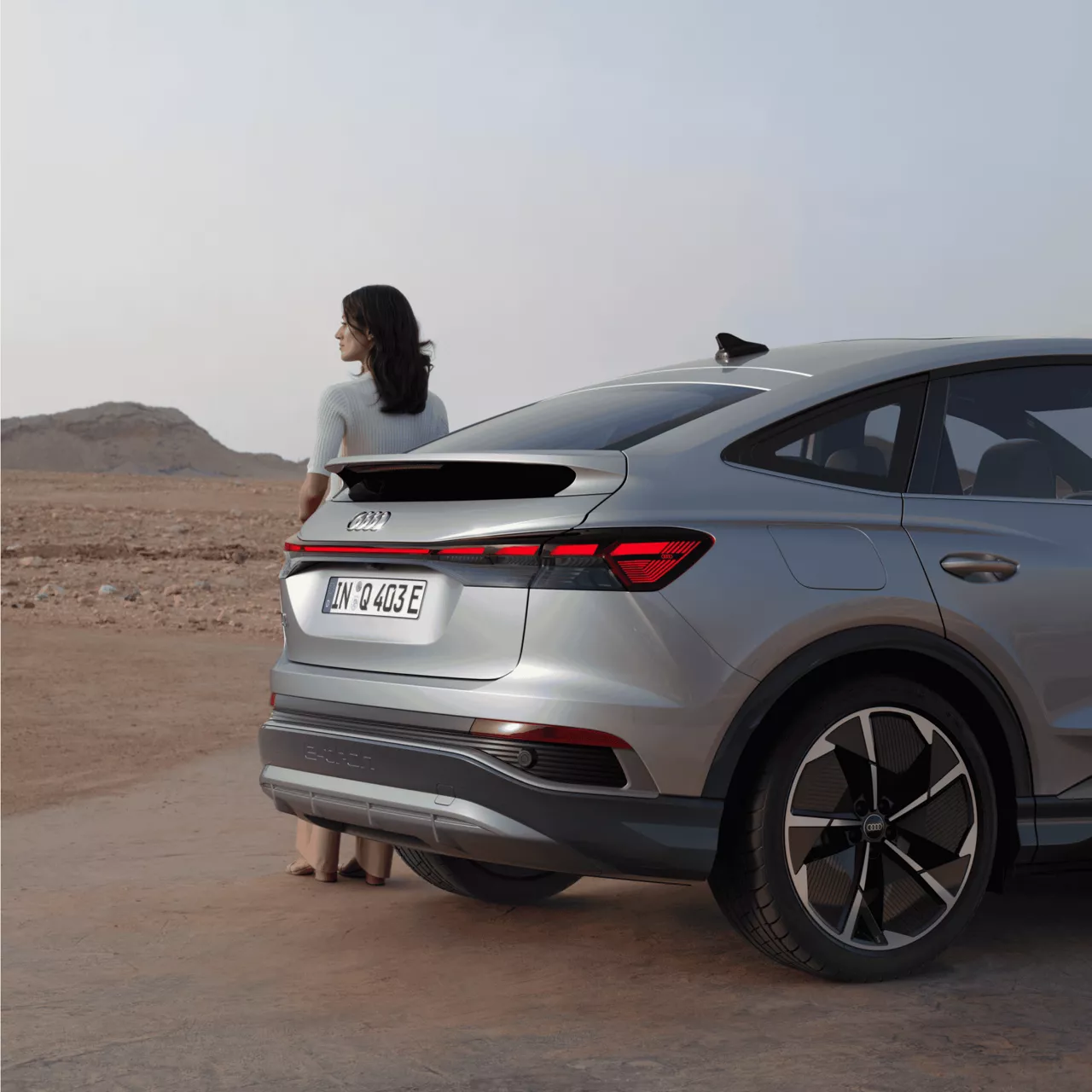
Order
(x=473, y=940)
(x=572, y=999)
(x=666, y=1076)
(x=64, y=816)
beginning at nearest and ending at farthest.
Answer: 1. (x=666, y=1076)
2. (x=572, y=999)
3. (x=473, y=940)
4. (x=64, y=816)

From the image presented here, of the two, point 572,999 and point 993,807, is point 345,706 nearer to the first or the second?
point 572,999

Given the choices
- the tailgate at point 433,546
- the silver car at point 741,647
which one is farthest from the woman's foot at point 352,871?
the tailgate at point 433,546

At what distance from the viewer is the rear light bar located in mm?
3838

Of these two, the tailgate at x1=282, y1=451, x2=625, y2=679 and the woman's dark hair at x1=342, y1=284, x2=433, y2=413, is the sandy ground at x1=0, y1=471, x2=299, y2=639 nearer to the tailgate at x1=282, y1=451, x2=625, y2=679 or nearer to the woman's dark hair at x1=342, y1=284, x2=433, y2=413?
the woman's dark hair at x1=342, y1=284, x2=433, y2=413

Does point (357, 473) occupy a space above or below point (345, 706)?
above

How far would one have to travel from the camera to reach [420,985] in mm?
4359

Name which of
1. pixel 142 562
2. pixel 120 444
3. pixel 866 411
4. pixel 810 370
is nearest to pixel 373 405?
pixel 810 370

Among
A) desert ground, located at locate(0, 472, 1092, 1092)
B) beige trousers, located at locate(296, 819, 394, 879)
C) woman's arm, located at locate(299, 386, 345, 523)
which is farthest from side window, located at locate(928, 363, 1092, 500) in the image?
A: beige trousers, located at locate(296, 819, 394, 879)

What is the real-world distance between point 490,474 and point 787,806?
1.13 metres

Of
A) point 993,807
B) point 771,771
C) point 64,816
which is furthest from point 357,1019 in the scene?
A: point 64,816

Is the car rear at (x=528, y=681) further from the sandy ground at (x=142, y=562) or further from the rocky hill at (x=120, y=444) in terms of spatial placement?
the rocky hill at (x=120, y=444)

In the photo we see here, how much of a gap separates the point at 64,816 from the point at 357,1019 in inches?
151

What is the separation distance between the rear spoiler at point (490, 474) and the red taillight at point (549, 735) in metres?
0.58

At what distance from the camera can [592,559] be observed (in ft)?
12.6
